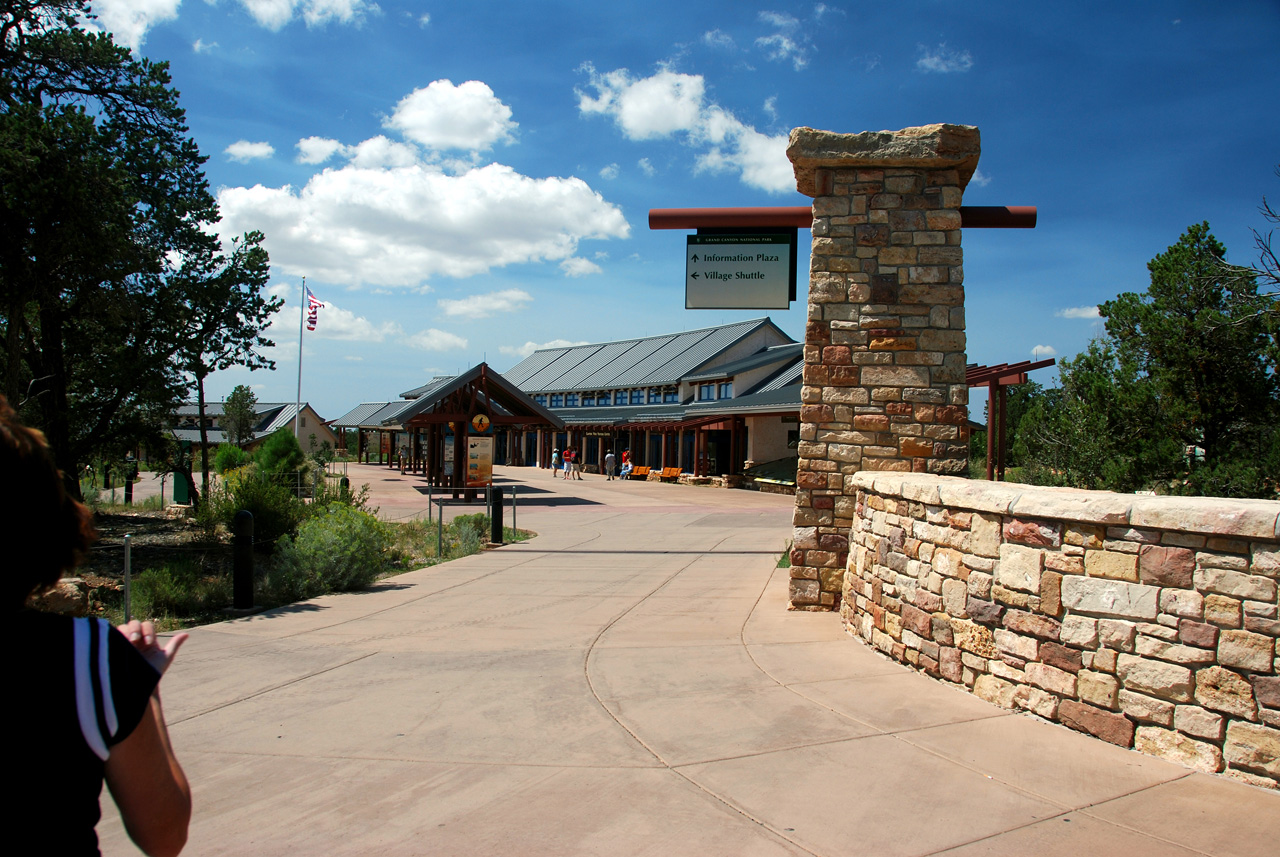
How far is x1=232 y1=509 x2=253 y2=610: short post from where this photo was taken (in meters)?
8.79

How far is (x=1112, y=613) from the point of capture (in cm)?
449

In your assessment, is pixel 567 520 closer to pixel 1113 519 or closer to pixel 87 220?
pixel 87 220

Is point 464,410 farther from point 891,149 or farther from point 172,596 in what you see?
point 891,149

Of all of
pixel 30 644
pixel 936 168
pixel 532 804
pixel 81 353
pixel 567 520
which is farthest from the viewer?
pixel 567 520

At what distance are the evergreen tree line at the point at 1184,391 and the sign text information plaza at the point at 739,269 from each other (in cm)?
947

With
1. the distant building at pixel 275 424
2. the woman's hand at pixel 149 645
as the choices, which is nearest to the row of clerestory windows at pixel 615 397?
the distant building at pixel 275 424

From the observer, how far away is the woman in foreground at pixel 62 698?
4.72ft

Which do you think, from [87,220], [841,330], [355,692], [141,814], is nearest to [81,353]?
[87,220]

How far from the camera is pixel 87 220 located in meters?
10.6

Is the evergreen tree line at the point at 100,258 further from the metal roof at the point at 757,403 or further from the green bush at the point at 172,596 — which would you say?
the metal roof at the point at 757,403

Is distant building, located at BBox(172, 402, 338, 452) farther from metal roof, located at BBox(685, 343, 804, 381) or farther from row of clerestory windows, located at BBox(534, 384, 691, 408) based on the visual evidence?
metal roof, located at BBox(685, 343, 804, 381)

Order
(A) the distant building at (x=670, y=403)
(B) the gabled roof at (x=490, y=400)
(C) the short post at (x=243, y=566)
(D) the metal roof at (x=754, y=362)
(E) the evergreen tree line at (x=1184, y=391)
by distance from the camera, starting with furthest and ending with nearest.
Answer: (D) the metal roof at (x=754, y=362) < (A) the distant building at (x=670, y=403) < (B) the gabled roof at (x=490, y=400) < (E) the evergreen tree line at (x=1184, y=391) < (C) the short post at (x=243, y=566)

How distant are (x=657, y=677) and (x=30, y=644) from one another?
4947 millimetres

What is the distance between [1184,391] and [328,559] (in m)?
15.7
